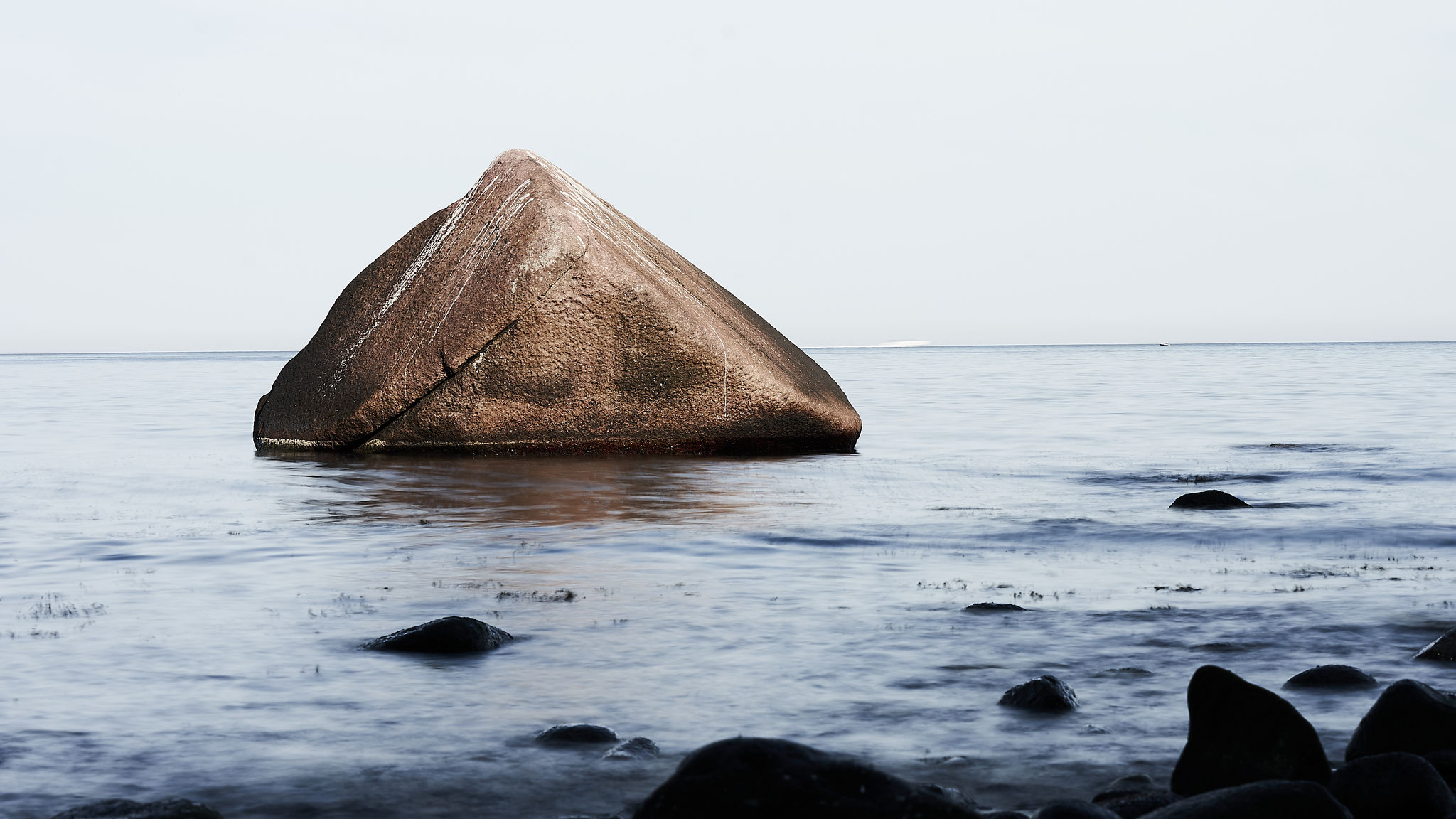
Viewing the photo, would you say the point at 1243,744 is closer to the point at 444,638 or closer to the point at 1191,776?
the point at 1191,776

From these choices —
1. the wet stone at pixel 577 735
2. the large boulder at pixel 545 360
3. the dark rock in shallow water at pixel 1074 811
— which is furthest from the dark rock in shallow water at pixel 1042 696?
the large boulder at pixel 545 360

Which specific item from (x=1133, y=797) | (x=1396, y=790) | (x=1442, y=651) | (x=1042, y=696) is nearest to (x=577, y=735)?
(x=1042, y=696)

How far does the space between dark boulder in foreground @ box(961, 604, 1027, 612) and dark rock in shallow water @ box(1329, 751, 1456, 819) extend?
2.62 metres

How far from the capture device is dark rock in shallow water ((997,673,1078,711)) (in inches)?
180

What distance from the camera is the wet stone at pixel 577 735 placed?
425 cm

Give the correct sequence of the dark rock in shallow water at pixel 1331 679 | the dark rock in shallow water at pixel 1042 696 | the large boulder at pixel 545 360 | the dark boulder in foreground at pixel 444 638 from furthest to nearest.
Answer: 1. the large boulder at pixel 545 360
2. the dark boulder in foreground at pixel 444 638
3. the dark rock in shallow water at pixel 1331 679
4. the dark rock in shallow water at pixel 1042 696

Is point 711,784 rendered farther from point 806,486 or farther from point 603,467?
point 603,467

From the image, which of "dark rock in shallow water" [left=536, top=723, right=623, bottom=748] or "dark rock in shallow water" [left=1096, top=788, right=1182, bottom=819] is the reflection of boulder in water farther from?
"dark rock in shallow water" [left=1096, top=788, right=1182, bottom=819]

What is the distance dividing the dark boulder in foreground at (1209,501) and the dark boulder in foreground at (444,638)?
623 centimetres

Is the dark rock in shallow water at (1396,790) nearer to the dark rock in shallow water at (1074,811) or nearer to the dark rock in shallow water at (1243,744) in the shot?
the dark rock in shallow water at (1243,744)

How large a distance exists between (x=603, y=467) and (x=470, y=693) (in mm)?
7752

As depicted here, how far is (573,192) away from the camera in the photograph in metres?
14.3

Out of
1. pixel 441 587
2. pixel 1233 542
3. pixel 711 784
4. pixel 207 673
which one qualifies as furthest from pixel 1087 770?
pixel 1233 542

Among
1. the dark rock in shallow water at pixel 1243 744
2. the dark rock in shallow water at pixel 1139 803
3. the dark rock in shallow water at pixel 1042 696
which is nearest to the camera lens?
the dark rock in shallow water at pixel 1139 803
